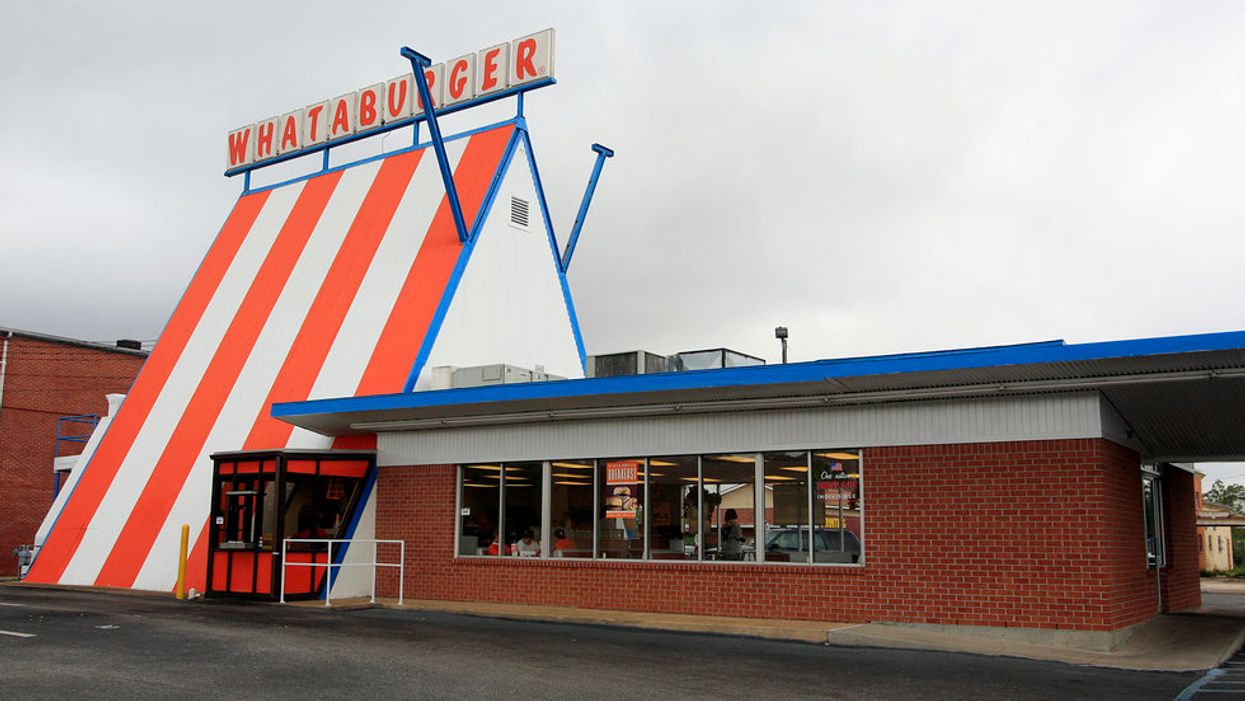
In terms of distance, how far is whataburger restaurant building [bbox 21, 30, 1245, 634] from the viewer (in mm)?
13477

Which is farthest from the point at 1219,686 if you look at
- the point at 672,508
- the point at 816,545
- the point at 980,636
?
the point at 672,508

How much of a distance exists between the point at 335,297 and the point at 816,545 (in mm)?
13098

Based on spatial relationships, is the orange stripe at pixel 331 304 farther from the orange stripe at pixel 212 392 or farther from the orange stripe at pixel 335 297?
the orange stripe at pixel 212 392

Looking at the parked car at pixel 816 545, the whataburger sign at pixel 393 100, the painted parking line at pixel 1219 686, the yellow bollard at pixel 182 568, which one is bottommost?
the painted parking line at pixel 1219 686

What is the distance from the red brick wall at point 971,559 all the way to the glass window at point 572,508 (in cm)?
78

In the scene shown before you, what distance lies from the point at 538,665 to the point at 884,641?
4289 mm

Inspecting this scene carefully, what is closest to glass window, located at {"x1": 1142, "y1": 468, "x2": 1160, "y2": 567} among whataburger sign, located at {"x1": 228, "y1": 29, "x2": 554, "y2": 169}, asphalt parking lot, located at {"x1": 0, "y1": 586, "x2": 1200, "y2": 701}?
asphalt parking lot, located at {"x1": 0, "y1": 586, "x2": 1200, "y2": 701}

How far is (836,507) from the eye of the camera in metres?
14.9

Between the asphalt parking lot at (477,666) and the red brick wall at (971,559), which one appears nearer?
the asphalt parking lot at (477,666)

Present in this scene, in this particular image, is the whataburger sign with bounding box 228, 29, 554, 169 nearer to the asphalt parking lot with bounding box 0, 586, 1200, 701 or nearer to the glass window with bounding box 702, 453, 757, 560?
the glass window with bounding box 702, 453, 757, 560

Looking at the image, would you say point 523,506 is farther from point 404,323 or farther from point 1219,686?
point 1219,686

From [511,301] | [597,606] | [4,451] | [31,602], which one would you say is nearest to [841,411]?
[597,606]

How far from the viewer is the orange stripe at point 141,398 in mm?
24125

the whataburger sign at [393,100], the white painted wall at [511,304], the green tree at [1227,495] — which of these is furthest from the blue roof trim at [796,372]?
the green tree at [1227,495]
